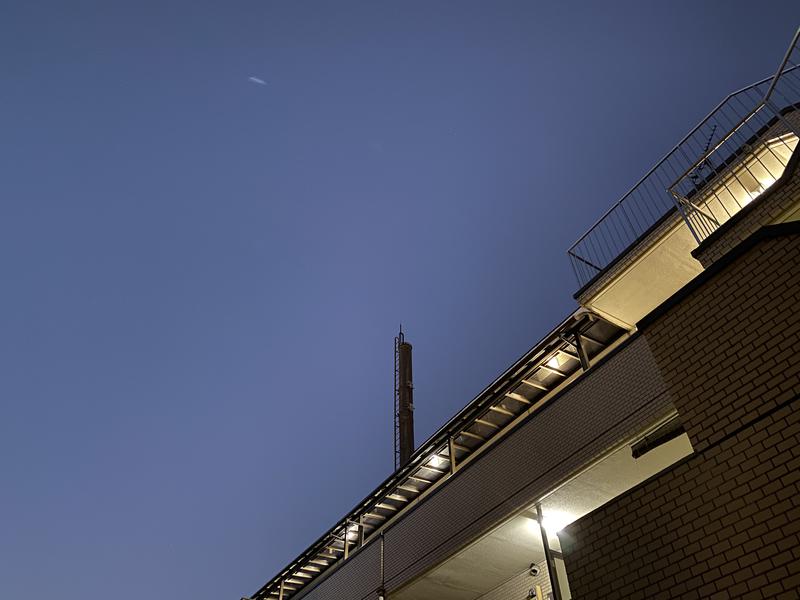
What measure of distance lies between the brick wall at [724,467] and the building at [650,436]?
0.05 ft

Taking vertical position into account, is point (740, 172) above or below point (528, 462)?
above

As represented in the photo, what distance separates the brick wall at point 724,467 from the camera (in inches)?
196

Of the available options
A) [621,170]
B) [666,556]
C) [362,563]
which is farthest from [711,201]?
[621,170]

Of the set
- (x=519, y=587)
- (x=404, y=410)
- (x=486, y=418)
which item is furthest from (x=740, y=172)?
(x=404, y=410)

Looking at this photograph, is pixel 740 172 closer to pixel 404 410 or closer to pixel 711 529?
pixel 711 529

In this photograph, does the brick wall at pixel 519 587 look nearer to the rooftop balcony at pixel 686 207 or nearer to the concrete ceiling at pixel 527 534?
the concrete ceiling at pixel 527 534

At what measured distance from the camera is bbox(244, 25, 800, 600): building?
17.4 feet

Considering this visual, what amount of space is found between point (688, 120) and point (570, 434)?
16924 centimetres

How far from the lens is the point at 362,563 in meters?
13.9

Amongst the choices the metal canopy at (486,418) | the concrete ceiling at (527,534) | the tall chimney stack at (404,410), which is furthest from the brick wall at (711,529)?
the tall chimney stack at (404,410)

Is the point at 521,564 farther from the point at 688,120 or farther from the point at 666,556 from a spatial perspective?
the point at 688,120

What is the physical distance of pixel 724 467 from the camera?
17.9ft

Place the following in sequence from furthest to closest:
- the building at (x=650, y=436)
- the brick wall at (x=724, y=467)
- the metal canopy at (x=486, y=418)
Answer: the metal canopy at (x=486, y=418)
the building at (x=650, y=436)
the brick wall at (x=724, y=467)

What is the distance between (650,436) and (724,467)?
123 inches
